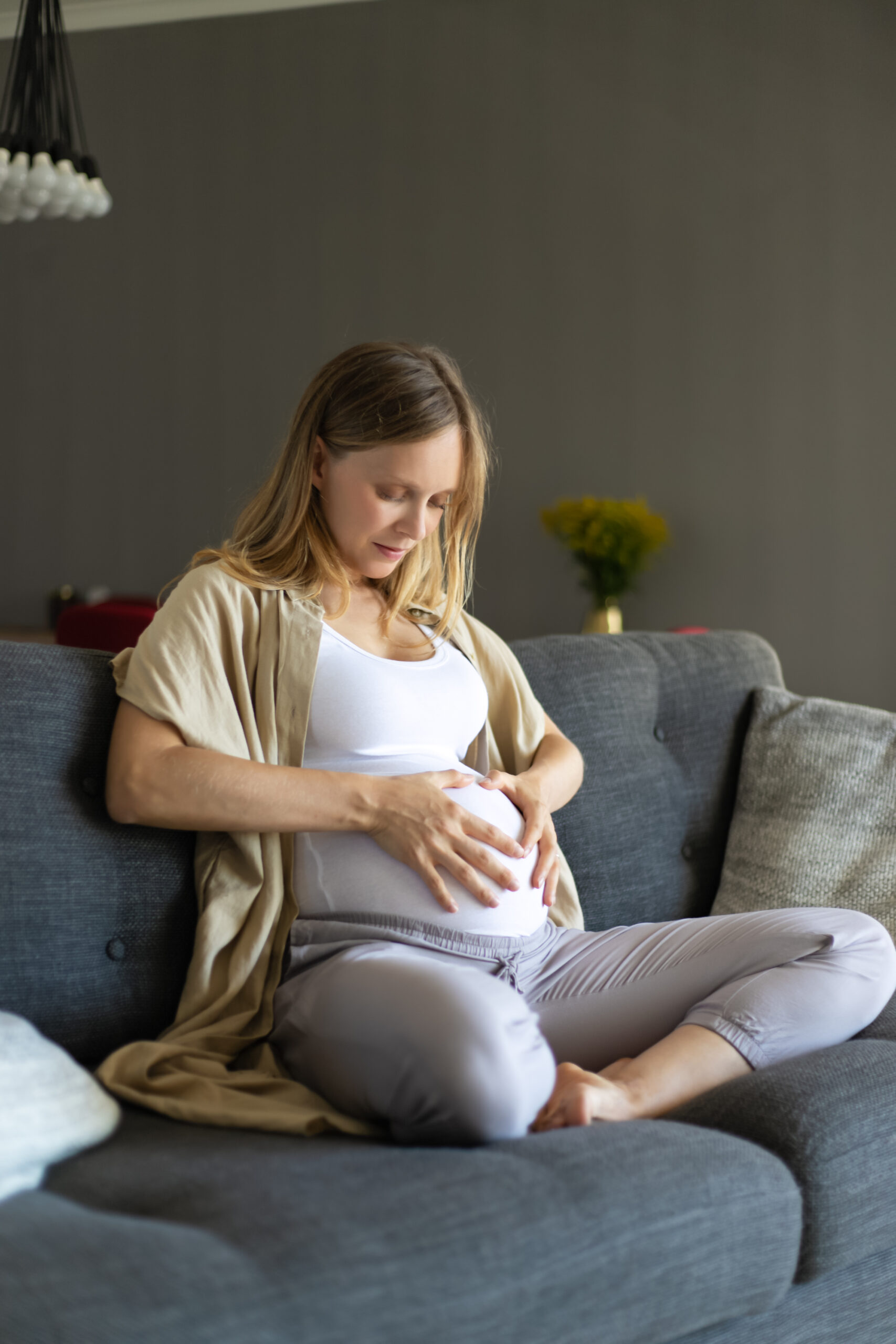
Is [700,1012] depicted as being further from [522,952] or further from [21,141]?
[21,141]

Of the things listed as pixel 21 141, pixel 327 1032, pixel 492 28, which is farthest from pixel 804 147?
pixel 327 1032

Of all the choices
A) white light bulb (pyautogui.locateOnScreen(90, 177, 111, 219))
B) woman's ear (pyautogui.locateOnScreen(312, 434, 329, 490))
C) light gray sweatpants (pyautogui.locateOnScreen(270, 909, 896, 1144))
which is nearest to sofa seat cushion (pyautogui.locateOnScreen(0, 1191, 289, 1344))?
light gray sweatpants (pyautogui.locateOnScreen(270, 909, 896, 1144))

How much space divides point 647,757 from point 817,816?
0.28 meters

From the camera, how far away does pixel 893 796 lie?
1.78 metres

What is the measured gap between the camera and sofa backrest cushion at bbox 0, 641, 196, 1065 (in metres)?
1.24

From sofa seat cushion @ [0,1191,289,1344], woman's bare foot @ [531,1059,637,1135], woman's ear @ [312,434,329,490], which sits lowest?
woman's bare foot @ [531,1059,637,1135]

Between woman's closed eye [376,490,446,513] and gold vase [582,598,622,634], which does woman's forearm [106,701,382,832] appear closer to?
woman's closed eye [376,490,446,513]

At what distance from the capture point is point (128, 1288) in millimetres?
728

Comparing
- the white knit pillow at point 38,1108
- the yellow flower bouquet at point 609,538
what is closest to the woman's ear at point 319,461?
the white knit pillow at point 38,1108

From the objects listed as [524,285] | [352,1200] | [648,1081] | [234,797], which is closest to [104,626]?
[234,797]

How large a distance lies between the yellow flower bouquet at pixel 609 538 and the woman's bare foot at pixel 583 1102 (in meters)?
2.76

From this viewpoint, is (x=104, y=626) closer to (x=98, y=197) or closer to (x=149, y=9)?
(x=98, y=197)

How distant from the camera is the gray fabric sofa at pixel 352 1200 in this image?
0.76 meters

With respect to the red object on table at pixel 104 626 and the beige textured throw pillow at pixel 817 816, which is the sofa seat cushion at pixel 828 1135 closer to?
the beige textured throw pillow at pixel 817 816
